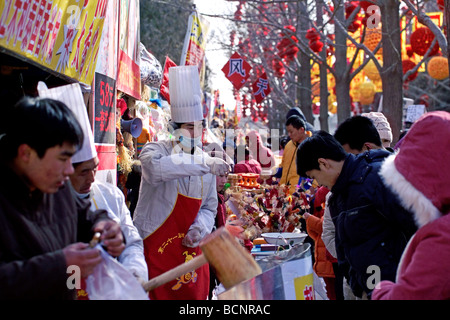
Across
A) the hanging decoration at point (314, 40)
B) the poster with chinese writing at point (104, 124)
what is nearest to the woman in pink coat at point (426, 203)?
the poster with chinese writing at point (104, 124)

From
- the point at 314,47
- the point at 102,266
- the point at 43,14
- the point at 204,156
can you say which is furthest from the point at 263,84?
the point at 102,266

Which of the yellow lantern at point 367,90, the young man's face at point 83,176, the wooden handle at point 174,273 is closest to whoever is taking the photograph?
the wooden handle at point 174,273

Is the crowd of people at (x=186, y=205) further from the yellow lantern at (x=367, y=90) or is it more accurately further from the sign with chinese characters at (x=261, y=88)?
the yellow lantern at (x=367, y=90)

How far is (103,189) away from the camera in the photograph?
11.0 feet

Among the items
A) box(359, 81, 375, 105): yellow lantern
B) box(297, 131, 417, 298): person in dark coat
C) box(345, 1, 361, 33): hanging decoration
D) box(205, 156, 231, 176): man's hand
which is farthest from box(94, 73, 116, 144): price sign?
box(359, 81, 375, 105): yellow lantern

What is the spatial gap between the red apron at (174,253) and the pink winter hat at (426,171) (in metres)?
2.47

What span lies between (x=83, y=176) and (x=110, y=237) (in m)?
0.76

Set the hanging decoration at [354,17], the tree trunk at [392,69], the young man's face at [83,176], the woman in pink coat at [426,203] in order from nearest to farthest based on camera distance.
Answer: the woman in pink coat at [426,203] → the young man's face at [83,176] → the tree trunk at [392,69] → the hanging decoration at [354,17]

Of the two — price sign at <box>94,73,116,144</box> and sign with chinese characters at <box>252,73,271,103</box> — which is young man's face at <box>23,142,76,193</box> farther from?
sign with chinese characters at <box>252,73,271,103</box>

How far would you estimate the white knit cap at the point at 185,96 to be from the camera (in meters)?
4.93

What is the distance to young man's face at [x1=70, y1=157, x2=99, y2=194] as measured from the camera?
300cm

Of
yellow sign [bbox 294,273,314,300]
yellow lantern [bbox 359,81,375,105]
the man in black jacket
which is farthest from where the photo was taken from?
yellow lantern [bbox 359,81,375,105]

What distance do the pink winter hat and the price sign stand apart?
3195 mm
